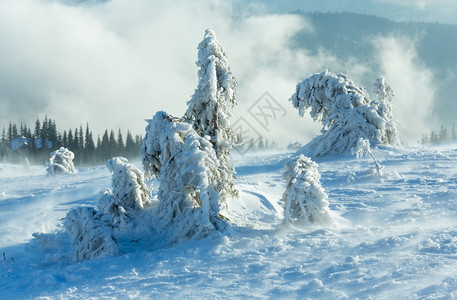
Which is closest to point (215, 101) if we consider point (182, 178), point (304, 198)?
point (182, 178)

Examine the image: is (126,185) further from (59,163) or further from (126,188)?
(59,163)

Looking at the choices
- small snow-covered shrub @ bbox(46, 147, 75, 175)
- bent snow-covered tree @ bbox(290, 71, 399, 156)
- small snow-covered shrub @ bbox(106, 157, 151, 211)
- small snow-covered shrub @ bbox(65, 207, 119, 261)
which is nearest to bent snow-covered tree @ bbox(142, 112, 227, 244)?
small snow-covered shrub @ bbox(106, 157, 151, 211)

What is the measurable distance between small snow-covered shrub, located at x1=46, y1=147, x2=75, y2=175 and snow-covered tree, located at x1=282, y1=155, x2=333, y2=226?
92.7 feet

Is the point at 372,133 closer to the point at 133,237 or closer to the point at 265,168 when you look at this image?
the point at 265,168

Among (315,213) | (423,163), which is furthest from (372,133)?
(315,213)

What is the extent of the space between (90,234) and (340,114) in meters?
19.4

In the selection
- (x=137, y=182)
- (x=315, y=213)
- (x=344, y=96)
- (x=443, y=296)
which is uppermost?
(x=344, y=96)

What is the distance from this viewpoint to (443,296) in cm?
813

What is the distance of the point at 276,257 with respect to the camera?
11.2 metres

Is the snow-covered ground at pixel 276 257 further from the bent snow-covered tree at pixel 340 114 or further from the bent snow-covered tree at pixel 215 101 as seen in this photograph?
the bent snow-covered tree at pixel 340 114

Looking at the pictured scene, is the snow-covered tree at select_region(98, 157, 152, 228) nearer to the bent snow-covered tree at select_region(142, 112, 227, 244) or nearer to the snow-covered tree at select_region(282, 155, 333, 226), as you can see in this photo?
the bent snow-covered tree at select_region(142, 112, 227, 244)

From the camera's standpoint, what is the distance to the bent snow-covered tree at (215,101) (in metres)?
14.9

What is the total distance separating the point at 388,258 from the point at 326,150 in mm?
17155

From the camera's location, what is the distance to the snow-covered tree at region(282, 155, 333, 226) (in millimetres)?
13188
